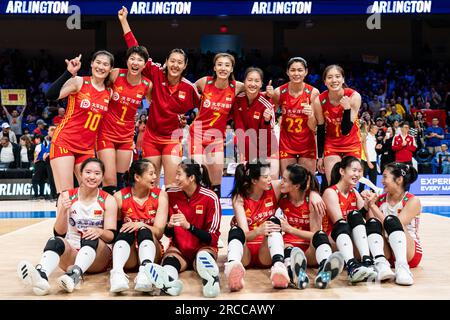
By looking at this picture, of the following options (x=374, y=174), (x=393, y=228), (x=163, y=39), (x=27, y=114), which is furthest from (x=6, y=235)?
(x=163, y=39)

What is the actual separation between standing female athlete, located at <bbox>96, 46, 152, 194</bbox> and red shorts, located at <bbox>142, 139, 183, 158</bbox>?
0.24 metres

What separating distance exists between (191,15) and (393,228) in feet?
35.0

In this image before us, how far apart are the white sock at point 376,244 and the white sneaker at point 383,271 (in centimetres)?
9

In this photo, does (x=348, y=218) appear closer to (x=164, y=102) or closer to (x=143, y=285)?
(x=143, y=285)

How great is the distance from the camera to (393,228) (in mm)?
4465

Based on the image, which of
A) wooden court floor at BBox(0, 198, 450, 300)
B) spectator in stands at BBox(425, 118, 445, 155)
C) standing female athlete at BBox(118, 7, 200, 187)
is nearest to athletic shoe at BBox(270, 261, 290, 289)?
wooden court floor at BBox(0, 198, 450, 300)

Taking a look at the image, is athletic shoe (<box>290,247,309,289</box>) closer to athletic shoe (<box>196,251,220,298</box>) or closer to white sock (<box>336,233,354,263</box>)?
white sock (<box>336,233,354,263</box>)

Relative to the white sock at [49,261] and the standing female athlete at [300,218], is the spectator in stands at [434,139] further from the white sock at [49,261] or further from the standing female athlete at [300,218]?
the white sock at [49,261]

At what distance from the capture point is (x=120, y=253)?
4184 millimetres

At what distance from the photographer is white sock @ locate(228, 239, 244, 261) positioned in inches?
165

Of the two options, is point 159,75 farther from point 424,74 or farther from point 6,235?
point 424,74

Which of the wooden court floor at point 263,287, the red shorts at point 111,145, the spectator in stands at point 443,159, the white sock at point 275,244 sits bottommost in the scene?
the wooden court floor at point 263,287

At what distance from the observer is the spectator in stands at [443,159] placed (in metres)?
13.5

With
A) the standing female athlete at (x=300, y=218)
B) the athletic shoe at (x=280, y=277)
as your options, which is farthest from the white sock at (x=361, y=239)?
the athletic shoe at (x=280, y=277)
